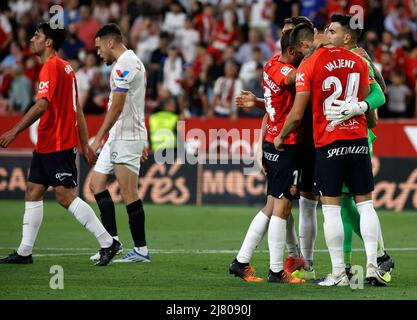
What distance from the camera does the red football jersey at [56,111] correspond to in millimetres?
11008

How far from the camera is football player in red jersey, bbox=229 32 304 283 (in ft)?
31.7

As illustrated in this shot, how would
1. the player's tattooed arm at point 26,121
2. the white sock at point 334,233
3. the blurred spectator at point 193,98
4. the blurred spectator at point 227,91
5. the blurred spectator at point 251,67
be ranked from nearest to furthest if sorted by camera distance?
the white sock at point 334,233 < the player's tattooed arm at point 26,121 < the blurred spectator at point 227,91 < the blurred spectator at point 251,67 < the blurred spectator at point 193,98

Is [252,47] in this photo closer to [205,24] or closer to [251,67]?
[251,67]

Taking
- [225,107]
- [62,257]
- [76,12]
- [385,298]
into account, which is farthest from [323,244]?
[76,12]

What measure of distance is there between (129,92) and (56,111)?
83cm

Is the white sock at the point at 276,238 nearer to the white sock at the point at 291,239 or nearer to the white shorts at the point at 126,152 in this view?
the white sock at the point at 291,239

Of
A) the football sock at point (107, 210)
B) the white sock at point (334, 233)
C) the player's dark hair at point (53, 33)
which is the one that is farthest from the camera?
the football sock at point (107, 210)

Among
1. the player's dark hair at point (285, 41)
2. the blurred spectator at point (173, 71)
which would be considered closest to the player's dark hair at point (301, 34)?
the player's dark hair at point (285, 41)

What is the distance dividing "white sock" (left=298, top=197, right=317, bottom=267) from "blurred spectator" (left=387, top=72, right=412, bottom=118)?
454 inches

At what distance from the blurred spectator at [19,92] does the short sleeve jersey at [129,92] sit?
39.2 ft

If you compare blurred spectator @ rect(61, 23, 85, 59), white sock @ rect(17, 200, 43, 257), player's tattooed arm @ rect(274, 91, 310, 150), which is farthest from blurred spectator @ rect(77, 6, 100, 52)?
player's tattooed arm @ rect(274, 91, 310, 150)

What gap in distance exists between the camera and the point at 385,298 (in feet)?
28.3

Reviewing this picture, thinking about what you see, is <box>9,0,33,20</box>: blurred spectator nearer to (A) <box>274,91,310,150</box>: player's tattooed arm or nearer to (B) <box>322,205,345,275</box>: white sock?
(A) <box>274,91,310,150</box>: player's tattooed arm
